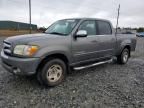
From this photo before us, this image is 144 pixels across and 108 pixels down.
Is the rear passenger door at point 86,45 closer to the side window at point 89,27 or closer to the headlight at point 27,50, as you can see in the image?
the side window at point 89,27

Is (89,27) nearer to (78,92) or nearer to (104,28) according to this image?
(104,28)

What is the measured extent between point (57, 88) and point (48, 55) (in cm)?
95

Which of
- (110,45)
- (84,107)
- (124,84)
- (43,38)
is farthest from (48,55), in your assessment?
(110,45)

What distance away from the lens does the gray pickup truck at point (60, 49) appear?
4.03 m

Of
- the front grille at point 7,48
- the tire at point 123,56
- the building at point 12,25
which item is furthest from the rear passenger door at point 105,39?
the building at point 12,25

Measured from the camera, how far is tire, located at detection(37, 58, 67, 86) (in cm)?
428

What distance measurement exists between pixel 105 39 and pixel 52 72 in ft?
8.15

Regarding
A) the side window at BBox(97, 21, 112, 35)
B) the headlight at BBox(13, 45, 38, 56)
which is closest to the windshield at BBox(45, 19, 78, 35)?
the side window at BBox(97, 21, 112, 35)

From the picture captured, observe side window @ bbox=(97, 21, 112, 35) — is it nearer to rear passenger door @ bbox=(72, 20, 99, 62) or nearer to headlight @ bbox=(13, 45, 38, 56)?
rear passenger door @ bbox=(72, 20, 99, 62)

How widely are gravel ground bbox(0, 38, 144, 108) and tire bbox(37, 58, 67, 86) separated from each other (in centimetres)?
19

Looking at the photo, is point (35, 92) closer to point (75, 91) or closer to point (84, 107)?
point (75, 91)

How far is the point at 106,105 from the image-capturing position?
11.9ft

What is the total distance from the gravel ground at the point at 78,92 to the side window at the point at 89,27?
4.72 ft

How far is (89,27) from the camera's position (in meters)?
5.57
